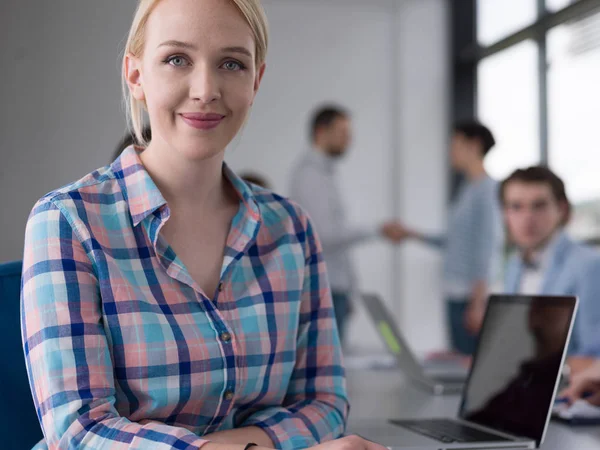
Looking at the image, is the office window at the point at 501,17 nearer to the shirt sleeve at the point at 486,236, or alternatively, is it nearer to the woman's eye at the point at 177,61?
the shirt sleeve at the point at 486,236

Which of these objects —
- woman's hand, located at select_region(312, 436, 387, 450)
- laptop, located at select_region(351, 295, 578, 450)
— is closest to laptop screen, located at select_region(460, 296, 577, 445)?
laptop, located at select_region(351, 295, 578, 450)

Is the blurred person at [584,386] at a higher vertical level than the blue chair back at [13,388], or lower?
lower

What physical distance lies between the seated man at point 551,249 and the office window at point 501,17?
293 centimetres

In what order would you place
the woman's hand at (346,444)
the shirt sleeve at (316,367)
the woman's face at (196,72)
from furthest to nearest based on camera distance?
the shirt sleeve at (316,367)
the woman's face at (196,72)
the woman's hand at (346,444)

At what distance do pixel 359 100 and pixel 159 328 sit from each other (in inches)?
212

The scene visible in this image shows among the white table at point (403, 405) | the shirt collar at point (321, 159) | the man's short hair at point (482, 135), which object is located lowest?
the white table at point (403, 405)

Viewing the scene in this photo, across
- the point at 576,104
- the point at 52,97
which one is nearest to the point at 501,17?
the point at 576,104

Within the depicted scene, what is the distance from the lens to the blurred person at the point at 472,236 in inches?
171

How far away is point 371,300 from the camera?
270cm

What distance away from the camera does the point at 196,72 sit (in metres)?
1.20

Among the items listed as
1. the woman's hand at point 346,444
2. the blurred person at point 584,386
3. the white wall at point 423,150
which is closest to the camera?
the woman's hand at point 346,444

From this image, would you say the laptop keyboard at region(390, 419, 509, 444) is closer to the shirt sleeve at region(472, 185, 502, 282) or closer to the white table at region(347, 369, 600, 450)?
the white table at region(347, 369, 600, 450)

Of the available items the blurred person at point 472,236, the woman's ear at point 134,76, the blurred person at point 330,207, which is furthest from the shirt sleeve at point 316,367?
the blurred person at point 330,207

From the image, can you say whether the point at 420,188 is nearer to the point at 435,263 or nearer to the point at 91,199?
the point at 435,263
